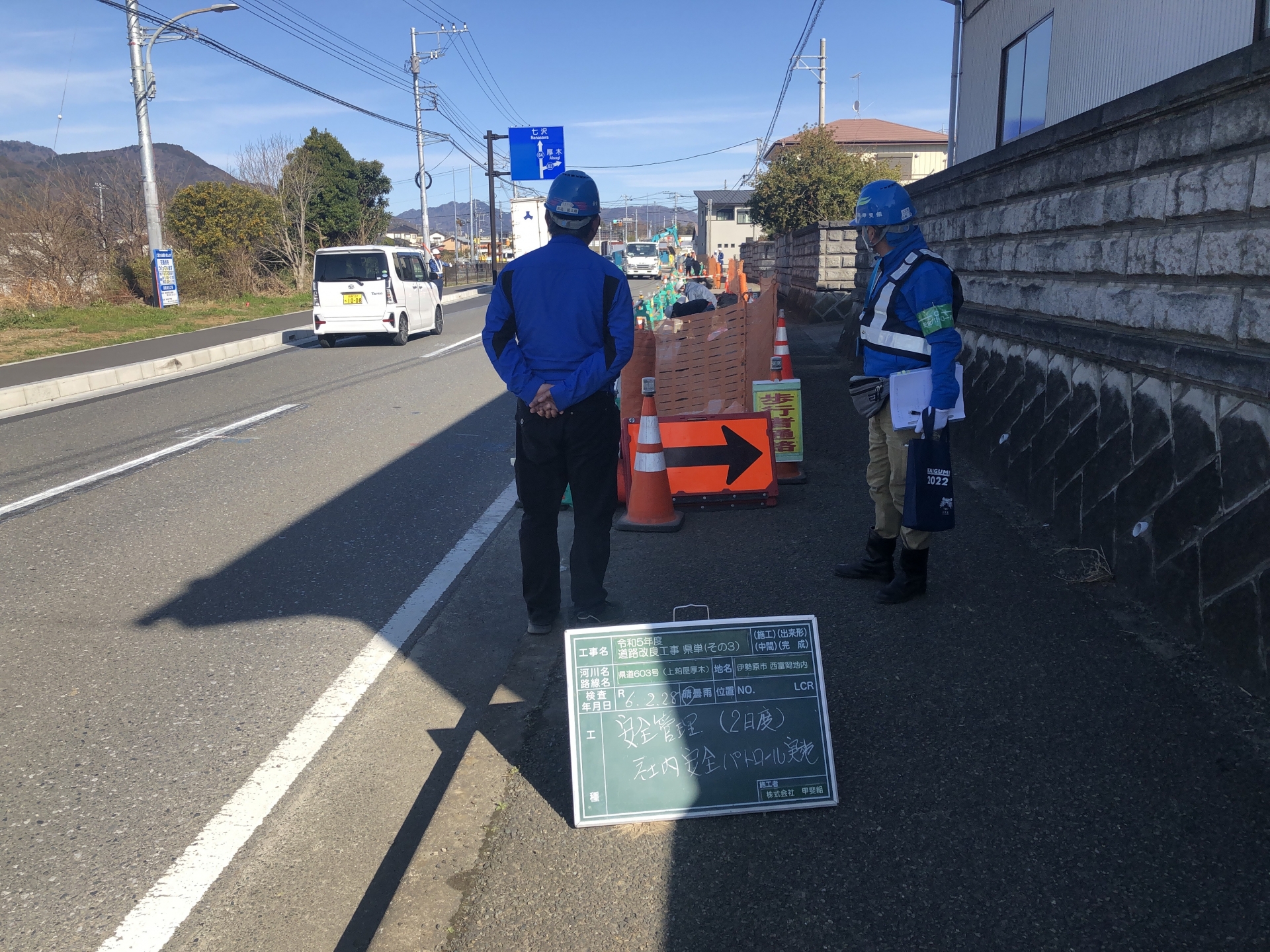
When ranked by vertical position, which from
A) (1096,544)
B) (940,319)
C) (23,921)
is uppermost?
(940,319)

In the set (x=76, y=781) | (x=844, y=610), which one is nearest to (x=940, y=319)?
(x=844, y=610)

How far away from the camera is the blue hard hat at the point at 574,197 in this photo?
3965mm

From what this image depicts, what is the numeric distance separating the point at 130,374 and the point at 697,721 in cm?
1429

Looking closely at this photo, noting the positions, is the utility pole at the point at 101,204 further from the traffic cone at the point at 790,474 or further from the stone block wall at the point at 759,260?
the traffic cone at the point at 790,474

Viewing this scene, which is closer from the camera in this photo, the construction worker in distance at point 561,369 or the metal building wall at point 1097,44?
the construction worker in distance at point 561,369

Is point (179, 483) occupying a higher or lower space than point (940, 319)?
lower

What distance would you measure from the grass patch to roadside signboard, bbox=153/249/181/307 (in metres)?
0.34

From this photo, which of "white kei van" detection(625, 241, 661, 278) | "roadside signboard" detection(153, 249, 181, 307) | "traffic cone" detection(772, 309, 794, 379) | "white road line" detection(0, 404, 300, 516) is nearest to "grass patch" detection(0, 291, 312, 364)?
"roadside signboard" detection(153, 249, 181, 307)

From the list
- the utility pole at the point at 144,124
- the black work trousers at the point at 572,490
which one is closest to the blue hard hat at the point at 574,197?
the black work trousers at the point at 572,490

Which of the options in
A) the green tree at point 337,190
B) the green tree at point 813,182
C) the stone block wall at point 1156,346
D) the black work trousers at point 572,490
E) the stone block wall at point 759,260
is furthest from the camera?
the green tree at point 337,190

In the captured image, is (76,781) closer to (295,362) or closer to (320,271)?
(295,362)

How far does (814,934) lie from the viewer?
2.33m

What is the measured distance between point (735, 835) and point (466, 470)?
5514 millimetres

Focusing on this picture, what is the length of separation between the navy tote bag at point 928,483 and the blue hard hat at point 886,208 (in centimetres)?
88
